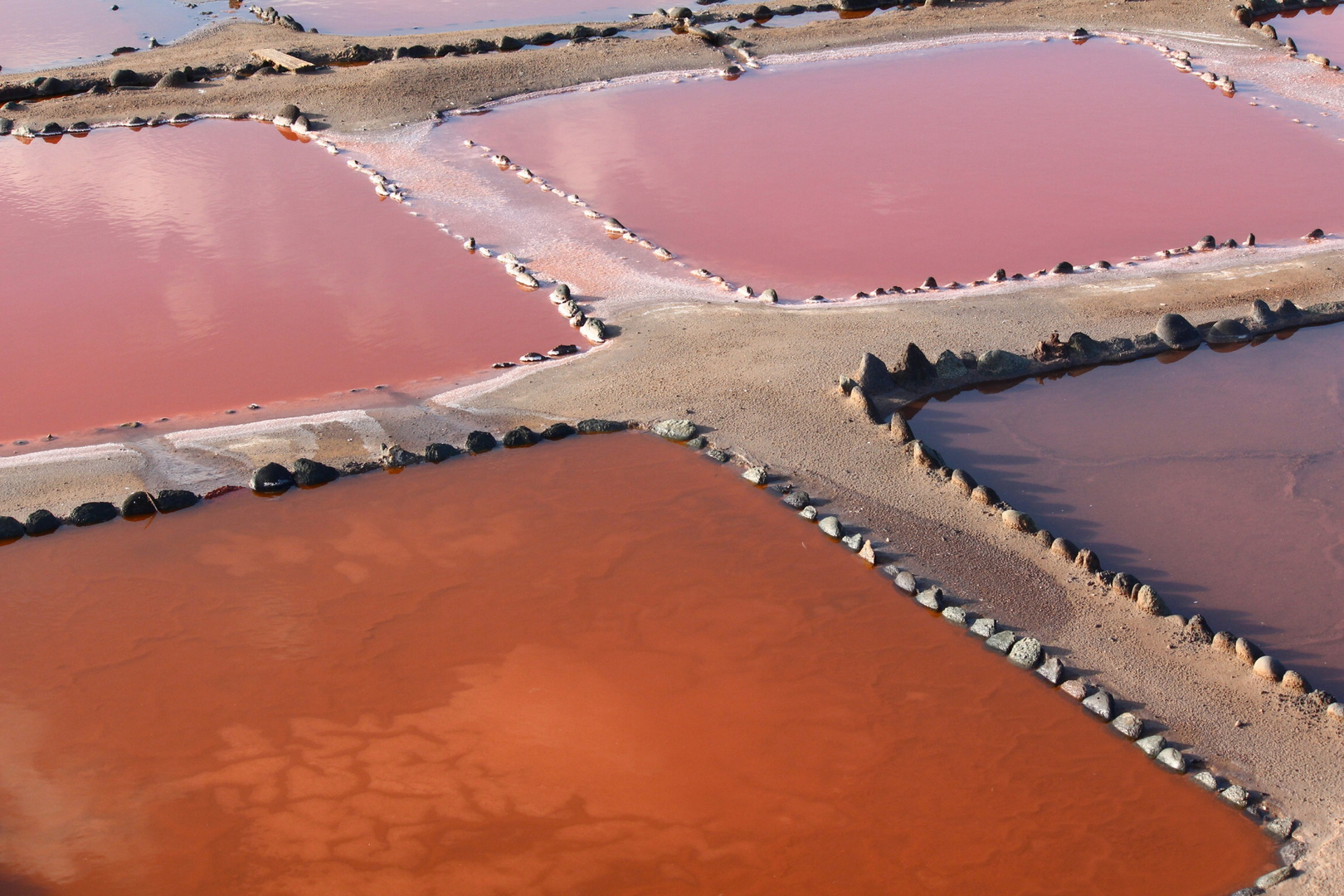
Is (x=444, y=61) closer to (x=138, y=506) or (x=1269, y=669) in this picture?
(x=138, y=506)

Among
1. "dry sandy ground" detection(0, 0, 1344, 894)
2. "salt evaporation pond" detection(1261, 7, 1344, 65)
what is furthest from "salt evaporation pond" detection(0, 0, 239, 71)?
"salt evaporation pond" detection(1261, 7, 1344, 65)

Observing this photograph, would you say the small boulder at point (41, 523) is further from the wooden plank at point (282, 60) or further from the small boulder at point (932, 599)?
the wooden plank at point (282, 60)

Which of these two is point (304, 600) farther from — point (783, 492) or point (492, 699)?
point (783, 492)

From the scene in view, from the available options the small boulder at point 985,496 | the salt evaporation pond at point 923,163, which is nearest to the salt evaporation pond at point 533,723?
the small boulder at point 985,496

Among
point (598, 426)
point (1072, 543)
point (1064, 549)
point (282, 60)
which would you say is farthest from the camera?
point (282, 60)

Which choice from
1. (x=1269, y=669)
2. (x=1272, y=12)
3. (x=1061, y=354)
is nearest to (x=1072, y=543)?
(x=1269, y=669)

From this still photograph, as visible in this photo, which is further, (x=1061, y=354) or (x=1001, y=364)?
(x=1061, y=354)

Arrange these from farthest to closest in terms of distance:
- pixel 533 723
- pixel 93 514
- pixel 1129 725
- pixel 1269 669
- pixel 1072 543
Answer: pixel 93 514, pixel 1072 543, pixel 1269 669, pixel 533 723, pixel 1129 725
